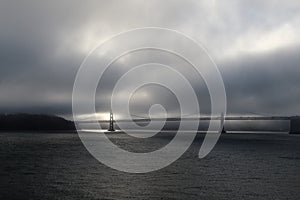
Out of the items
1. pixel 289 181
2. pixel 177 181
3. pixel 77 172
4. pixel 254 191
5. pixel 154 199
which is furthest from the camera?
pixel 77 172

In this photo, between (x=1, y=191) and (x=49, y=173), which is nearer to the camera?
(x=1, y=191)

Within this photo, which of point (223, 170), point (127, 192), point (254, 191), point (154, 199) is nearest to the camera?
point (154, 199)

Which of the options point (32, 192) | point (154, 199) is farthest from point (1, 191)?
point (154, 199)

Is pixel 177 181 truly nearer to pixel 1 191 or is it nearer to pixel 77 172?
pixel 77 172

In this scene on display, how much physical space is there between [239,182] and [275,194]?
8.18 meters

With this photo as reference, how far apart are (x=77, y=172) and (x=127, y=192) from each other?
16.8 metres

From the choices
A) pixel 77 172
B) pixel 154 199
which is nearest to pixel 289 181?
pixel 154 199

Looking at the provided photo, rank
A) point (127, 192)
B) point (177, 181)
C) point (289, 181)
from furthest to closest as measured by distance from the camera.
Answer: point (289, 181), point (177, 181), point (127, 192)

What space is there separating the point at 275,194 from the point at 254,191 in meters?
2.34

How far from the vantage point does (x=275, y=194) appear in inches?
1542

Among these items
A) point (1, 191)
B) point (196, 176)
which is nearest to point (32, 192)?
point (1, 191)

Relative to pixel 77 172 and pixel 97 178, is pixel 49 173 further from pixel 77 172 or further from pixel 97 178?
pixel 97 178

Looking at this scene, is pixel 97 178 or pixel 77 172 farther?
pixel 77 172

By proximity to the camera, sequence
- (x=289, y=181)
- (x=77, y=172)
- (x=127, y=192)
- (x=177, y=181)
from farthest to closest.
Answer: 1. (x=77, y=172)
2. (x=289, y=181)
3. (x=177, y=181)
4. (x=127, y=192)
